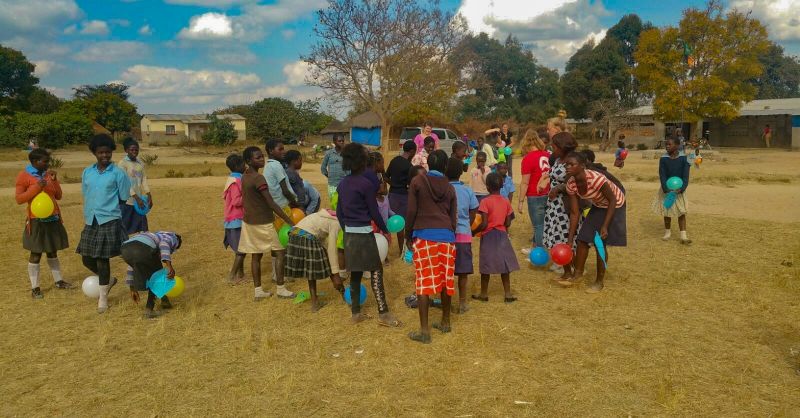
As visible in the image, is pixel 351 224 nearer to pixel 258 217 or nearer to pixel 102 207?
pixel 258 217

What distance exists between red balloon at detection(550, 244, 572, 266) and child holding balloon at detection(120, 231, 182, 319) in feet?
13.0

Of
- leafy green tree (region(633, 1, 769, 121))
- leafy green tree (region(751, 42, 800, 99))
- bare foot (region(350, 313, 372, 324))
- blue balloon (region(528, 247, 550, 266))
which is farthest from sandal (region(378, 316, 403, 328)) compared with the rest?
leafy green tree (region(751, 42, 800, 99))

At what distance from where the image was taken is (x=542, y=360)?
4.40 meters

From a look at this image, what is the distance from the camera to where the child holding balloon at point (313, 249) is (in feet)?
18.0

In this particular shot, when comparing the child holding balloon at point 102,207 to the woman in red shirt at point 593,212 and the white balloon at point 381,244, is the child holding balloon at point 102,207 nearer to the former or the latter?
the white balloon at point 381,244

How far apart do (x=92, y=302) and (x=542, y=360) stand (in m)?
4.73

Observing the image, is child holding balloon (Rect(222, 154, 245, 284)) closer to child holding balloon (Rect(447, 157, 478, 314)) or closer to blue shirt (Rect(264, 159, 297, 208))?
blue shirt (Rect(264, 159, 297, 208))

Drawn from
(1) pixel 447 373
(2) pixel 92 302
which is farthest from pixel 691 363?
(2) pixel 92 302

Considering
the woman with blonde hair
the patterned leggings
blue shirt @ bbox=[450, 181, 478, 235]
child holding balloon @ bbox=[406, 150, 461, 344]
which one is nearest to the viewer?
child holding balloon @ bbox=[406, 150, 461, 344]

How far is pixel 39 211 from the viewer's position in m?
6.00

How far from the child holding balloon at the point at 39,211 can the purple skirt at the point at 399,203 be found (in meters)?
3.82

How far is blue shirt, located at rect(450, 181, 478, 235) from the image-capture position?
5320mm

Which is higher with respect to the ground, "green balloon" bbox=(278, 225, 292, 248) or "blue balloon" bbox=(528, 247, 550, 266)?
"green balloon" bbox=(278, 225, 292, 248)

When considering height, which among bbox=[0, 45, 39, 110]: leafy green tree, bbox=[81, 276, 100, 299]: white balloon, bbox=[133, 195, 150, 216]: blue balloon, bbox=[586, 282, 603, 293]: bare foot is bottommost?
bbox=[586, 282, 603, 293]: bare foot
